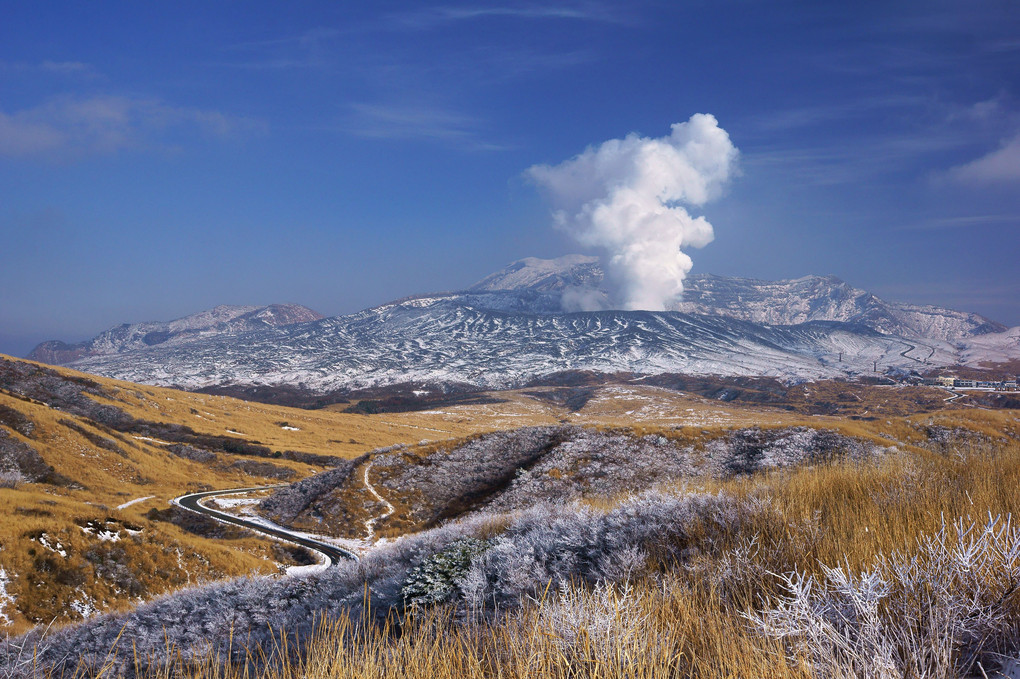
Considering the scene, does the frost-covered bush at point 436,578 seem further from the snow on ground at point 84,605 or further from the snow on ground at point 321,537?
the snow on ground at point 321,537

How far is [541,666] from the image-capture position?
3361mm

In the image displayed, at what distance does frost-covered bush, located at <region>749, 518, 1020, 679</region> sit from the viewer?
2.71 m

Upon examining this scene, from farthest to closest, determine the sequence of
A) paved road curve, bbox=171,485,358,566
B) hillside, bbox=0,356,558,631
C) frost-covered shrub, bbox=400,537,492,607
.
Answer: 1. paved road curve, bbox=171,485,358,566
2. hillside, bbox=0,356,558,631
3. frost-covered shrub, bbox=400,537,492,607

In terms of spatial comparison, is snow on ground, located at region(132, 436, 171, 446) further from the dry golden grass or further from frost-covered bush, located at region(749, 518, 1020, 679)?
frost-covered bush, located at region(749, 518, 1020, 679)

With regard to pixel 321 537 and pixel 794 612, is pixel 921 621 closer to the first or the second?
pixel 794 612

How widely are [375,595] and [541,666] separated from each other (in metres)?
5.76

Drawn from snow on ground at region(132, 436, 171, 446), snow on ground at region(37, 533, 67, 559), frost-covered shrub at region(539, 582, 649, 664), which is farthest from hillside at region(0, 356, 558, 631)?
frost-covered shrub at region(539, 582, 649, 664)

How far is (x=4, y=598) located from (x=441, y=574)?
693 inches

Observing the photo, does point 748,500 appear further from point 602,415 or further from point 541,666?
point 602,415

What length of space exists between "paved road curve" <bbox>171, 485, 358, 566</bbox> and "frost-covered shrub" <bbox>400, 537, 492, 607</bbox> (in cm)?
1206

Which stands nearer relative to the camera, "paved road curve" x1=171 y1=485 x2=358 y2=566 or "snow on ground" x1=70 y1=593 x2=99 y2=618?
"snow on ground" x1=70 y1=593 x2=99 y2=618

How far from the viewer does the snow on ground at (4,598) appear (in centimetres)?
1552

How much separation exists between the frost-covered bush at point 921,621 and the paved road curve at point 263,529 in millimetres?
18662

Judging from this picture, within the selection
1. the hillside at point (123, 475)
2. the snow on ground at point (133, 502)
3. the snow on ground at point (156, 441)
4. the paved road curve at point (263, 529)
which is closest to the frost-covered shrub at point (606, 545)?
the hillside at point (123, 475)
